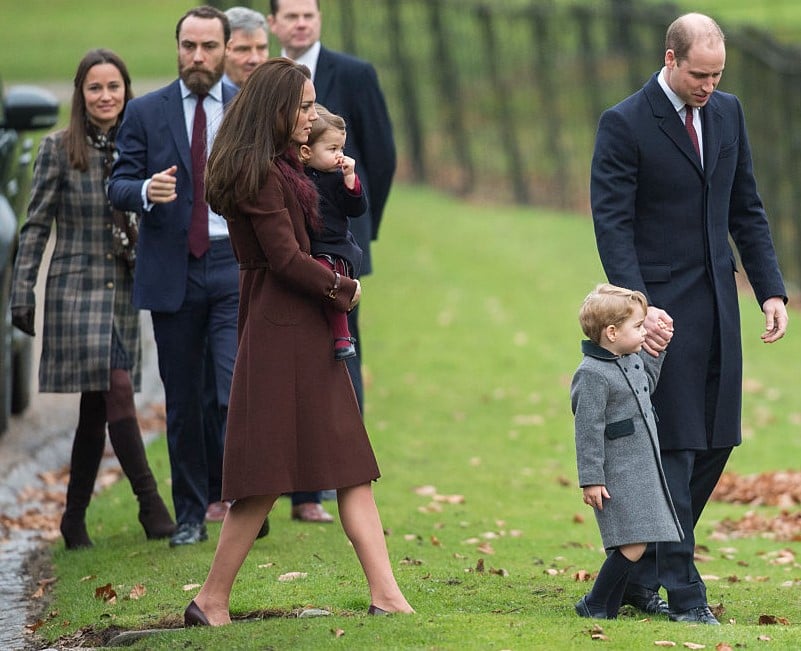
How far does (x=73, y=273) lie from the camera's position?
25.4ft

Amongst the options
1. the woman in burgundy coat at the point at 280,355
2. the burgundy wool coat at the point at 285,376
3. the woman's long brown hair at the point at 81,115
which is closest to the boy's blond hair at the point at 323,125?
the woman in burgundy coat at the point at 280,355

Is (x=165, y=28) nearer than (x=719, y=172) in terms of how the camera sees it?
No

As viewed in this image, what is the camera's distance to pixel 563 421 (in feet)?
40.9

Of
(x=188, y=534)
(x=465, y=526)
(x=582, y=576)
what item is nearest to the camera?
(x=582, y=576)

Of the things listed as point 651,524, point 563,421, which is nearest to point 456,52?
point 563,421

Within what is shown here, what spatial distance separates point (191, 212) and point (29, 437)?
166 inches

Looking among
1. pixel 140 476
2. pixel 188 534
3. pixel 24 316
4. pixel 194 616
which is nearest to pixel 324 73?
pixel 24 316

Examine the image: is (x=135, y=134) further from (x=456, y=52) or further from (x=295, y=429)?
(x=456, y=52)

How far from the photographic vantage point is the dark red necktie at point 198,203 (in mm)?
7422

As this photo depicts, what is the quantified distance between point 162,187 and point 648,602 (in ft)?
8.36

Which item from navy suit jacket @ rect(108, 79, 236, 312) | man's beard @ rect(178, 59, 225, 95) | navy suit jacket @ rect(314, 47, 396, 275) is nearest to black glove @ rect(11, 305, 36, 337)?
navy suit jacket @ rect(108, 79, 236, 312)

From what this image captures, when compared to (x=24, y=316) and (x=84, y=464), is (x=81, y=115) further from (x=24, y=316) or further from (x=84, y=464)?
(x=84, y=464)

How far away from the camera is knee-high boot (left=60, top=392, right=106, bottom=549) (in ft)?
25.9

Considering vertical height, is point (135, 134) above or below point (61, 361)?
above
